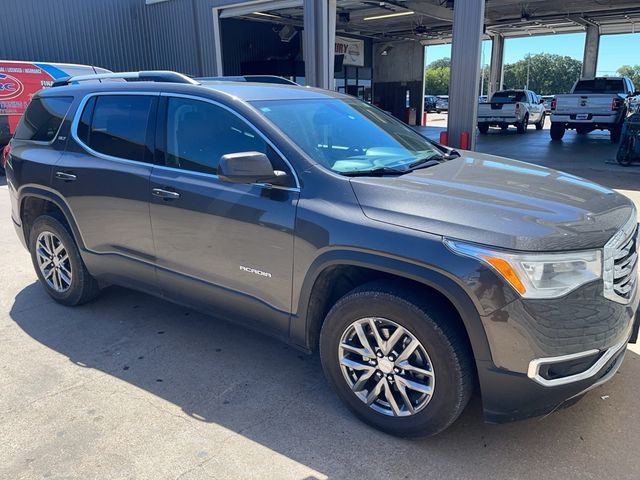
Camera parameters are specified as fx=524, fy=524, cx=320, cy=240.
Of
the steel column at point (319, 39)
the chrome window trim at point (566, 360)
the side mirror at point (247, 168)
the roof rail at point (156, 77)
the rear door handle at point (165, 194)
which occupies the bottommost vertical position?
the chrome window trim at point (566, 360)

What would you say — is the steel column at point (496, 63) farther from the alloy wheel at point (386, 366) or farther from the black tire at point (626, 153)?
the alloy wheel at point (386, 366)

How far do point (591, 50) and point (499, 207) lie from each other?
2768 centimetres

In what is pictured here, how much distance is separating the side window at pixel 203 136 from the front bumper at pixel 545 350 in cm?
164

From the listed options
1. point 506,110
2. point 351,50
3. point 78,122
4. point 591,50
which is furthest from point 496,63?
point 78,122

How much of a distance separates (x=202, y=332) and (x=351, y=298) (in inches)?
67.7

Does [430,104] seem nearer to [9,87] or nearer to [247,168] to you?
[9,87]

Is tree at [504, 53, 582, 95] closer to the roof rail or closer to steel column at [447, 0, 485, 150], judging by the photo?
steel column at [447, 0, 485, 150]

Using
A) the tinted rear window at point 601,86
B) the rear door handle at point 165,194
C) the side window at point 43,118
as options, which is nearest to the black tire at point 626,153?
the tinted rear window at point 601,86

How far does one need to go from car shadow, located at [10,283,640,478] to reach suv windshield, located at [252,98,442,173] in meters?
1.42

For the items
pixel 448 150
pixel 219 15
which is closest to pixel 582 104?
pixel 219 15

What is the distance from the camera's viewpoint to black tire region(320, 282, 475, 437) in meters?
2.48

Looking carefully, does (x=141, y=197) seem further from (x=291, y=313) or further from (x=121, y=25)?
(x=121, y=25)

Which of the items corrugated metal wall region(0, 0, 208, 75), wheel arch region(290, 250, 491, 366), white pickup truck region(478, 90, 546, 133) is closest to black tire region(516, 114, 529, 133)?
white pickup truck region(478, 90, 546, 133)

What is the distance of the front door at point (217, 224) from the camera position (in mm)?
2992
